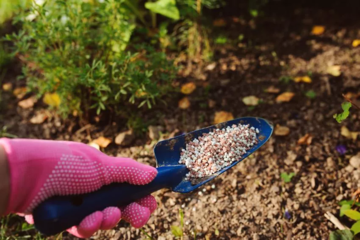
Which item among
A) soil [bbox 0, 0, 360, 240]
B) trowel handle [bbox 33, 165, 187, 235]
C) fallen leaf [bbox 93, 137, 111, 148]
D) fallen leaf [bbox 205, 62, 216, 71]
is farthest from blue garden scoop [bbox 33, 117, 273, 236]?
fallen leaf [bbox 205, 62, 216, 71]

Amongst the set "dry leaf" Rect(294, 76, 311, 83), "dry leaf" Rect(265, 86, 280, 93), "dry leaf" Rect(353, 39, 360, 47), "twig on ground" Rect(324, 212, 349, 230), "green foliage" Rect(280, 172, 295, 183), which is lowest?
"twig on ground" Rect(324, 212, 349, 230)

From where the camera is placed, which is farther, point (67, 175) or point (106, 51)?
point (106, 51)

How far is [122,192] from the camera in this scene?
1142 mm

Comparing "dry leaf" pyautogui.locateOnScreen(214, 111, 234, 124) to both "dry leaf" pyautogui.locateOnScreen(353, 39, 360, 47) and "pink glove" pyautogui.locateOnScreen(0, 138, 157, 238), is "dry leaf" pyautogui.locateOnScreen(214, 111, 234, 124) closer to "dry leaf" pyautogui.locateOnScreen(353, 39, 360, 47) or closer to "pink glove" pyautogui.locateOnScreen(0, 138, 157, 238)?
"pink glove" pyautogui.locateOnScreen(0, 138, 157, 238)

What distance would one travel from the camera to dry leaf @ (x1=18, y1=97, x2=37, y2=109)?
209 cm

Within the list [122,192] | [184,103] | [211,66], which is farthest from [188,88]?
[122,192]

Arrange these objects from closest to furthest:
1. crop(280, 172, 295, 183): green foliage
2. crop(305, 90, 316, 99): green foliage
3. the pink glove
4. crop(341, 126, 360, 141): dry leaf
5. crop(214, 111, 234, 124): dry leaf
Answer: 1. the pink glove
2. crop(280, 172, 295, 183): green foliage
3. crop(341, 126, 360, 141): dry leaf
4. crop(214, 111, 234, 124): dry leaf
5. crop(305, 90, 316, 99): green foliage

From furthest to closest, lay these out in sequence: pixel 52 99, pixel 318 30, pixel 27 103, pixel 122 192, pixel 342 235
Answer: pixel 318 30 < pixel 27 103 < pixel 52 99 < pixel 342 235 < pixel 122 192

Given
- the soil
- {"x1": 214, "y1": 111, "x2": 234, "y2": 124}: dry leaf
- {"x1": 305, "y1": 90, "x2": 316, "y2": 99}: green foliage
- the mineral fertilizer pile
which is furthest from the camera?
{"x1": 305, "y1": 90, "x2": 316, "y2": 99}: green foliage

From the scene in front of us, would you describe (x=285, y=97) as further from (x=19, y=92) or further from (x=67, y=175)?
(x=19, y=92)

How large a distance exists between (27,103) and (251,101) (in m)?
1.30

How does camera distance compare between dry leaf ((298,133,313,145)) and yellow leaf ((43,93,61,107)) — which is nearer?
dry leaf ((298,133,313,145))

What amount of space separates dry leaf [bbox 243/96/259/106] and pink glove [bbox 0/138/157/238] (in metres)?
0.96

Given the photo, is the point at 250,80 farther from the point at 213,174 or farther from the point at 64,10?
the point at 64,10
